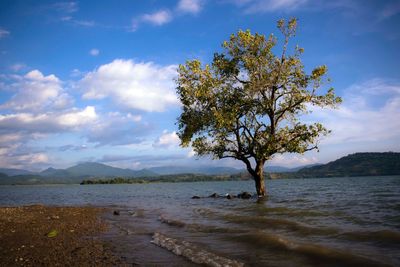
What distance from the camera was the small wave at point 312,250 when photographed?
36.2 ft

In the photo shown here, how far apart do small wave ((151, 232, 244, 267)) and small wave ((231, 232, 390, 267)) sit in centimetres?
277

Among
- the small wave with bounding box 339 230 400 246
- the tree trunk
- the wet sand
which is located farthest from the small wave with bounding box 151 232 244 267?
the tree trunk

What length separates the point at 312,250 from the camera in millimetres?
12594

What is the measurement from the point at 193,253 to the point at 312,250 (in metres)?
4.66

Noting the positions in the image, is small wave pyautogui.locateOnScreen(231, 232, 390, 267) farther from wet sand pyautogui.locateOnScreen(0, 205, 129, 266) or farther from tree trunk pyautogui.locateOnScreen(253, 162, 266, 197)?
tree trunk pyautogui.locateOnScreen(253, 162, 266, 197)

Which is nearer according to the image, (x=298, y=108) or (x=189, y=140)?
(x=298, y=108)

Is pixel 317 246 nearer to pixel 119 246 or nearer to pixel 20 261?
pixel 119 246

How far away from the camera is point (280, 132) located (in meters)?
35.6

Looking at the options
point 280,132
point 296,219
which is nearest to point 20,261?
point 296,219

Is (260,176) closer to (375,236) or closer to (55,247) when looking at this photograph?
(375,236)

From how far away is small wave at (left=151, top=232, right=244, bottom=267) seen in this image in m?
11.4

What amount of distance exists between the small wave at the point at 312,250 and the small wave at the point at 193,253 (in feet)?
9.07

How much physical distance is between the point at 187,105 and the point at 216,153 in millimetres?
6590

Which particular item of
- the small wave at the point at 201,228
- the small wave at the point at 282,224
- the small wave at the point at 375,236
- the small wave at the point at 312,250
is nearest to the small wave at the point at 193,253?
the small wave at the point at 312,250
